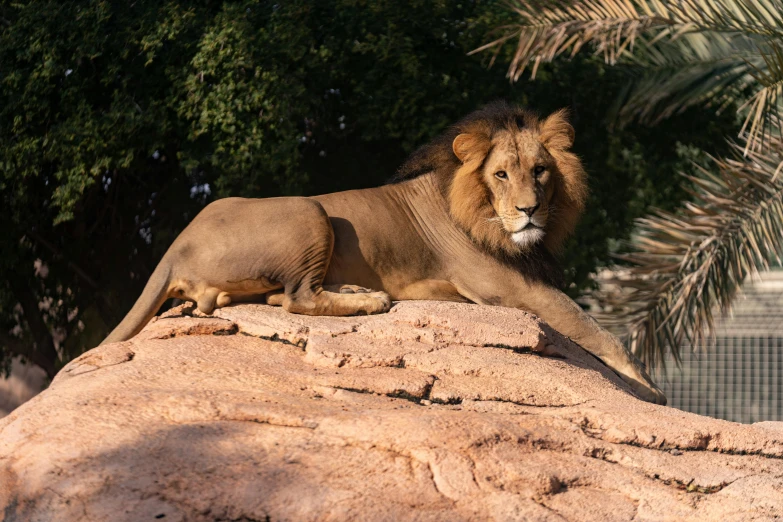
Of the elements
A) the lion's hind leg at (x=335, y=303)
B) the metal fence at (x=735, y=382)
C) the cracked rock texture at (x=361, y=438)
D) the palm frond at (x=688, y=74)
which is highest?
the palm frond at (x=688, y=74)

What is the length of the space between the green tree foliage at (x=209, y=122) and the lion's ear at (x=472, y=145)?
98.2 inches

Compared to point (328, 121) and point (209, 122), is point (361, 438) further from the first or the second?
point (328, 121)

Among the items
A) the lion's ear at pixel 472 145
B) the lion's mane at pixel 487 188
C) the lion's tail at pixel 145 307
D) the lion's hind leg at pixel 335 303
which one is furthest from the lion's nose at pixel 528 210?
the lion's tail at pixel 145 307

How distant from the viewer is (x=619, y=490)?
366 cm

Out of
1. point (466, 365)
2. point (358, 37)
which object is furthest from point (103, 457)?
point (358, 37)

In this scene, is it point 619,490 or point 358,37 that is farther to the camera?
point 358,37

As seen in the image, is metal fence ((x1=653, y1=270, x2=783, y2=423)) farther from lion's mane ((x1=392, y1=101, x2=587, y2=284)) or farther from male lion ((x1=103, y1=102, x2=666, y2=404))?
male lion ((x1=103, y1=102, x2=666, y2=404))

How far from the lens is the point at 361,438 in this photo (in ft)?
11.8

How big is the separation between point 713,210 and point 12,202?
531cm

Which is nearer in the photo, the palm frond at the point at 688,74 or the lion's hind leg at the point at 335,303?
the lion's hind leg at the point at 335,303

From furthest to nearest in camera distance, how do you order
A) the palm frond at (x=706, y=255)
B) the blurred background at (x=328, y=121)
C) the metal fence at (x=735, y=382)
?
the metal fence at (x=735, y=382), the blurred background at (x=328, y=121), the palm frond at (x=706, y=255)

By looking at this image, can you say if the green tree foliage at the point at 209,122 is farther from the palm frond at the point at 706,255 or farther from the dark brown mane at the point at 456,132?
the dark brown mane at the point at 456,132

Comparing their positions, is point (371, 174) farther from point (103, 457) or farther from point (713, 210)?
point (103, 457)

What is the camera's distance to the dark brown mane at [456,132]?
5.71 meters
